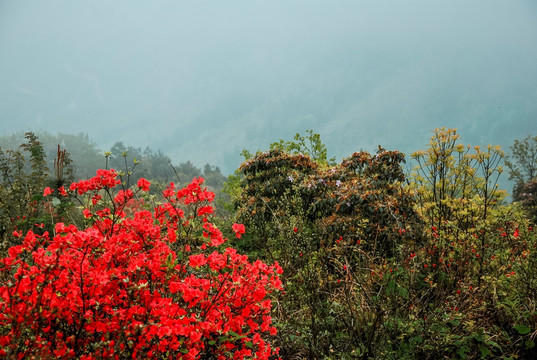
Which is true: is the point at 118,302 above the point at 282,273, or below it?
below

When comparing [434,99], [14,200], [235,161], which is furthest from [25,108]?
[434,99]

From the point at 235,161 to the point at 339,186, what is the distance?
16927 centimetres

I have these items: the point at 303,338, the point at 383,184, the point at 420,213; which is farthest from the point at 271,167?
the point at 303,338

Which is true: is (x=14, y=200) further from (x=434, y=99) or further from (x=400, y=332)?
(x=434, y=99)

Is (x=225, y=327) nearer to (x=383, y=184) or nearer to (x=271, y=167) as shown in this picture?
(x=383, y=184)

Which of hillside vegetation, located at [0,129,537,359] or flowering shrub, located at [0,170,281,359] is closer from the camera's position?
flowering shrub, located at [0,170,281,359]

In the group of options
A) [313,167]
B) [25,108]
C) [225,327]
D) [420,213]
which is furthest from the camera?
[25,108]

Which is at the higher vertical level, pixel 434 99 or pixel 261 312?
pixel 434 99

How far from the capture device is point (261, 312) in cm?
230

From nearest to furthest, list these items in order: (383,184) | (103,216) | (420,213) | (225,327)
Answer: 1. (225,327)
2. (103,216)
3. (420,213)
4. (383,184)

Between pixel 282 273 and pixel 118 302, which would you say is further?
pixel 282 273

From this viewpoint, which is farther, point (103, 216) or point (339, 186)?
point (339, 186)

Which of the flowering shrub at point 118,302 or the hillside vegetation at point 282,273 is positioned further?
the hillside vegetation at point 282,273

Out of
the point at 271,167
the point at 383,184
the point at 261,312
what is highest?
the point at 271,167
